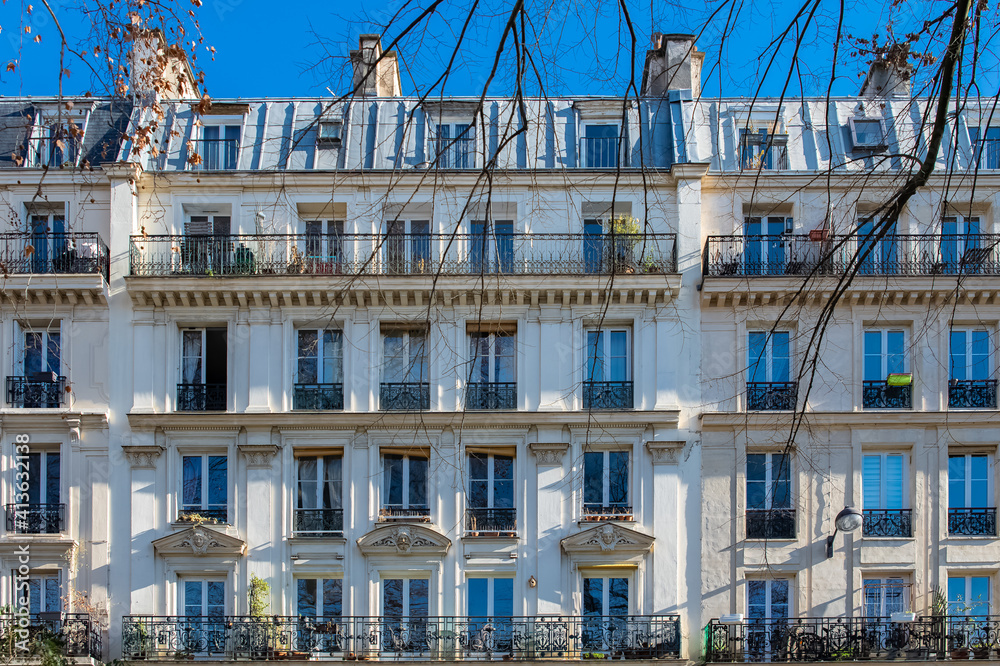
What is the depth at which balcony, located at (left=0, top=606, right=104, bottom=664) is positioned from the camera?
19.8 metres

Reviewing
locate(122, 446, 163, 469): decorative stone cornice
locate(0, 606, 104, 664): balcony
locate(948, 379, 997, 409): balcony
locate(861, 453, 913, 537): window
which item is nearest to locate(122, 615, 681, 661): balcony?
locate(0, 606, 104, 664): balcony

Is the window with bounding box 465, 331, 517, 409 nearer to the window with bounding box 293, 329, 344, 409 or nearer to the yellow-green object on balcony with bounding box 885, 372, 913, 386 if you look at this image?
the window with bounding box 293, 329, 344, 409

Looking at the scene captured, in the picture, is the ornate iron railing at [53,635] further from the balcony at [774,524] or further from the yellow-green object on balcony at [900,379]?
the yellow-green object on balcony at [900,379]

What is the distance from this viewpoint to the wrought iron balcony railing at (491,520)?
830 inches

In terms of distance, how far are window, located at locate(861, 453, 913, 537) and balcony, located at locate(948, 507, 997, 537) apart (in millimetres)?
895

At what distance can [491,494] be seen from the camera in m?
21.3

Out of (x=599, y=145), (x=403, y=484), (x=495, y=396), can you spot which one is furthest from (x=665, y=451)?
(x=599, y=145)

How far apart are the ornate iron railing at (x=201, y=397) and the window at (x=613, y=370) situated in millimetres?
7370

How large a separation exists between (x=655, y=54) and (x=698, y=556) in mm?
11361

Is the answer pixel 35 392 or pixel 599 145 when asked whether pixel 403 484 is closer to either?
pixel 35 392

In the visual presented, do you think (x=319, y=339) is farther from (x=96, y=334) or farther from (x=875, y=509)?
(x=875, y=509)

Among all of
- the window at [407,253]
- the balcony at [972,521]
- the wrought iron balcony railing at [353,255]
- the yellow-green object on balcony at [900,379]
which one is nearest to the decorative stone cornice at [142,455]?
the wrought iron balcony railing at [353,255]

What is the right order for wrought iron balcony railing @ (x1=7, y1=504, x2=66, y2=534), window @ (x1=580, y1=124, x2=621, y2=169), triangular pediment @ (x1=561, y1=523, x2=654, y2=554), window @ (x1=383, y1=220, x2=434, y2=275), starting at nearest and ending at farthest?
triangular pediment @ (x1=561, y1=523, x2=654, y2=554), wrought iron balcony railing @ (x1=7, y1=504, x2=66, y2=534), window @ (x1=383, y1=220, x2=434, y2=275), window @ (x1=580, y1=124, x2=621, y2=169)

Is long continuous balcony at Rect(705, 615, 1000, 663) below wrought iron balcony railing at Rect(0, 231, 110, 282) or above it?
below
